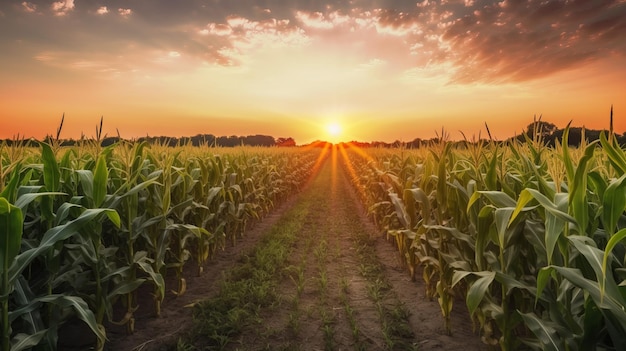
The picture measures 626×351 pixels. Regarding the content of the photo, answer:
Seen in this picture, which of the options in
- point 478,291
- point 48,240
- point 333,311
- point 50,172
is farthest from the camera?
point 333,311

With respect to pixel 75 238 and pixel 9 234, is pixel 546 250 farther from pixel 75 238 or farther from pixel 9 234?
pixel 75 238

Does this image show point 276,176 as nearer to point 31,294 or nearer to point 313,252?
point 313,252

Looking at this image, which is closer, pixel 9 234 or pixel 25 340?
pixel 9 234

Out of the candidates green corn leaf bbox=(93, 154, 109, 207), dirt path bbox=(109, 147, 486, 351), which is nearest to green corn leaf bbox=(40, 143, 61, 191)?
green corn leaf bbox=(93, 154, 109, 207)

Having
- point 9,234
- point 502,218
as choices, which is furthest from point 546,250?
point 9,234

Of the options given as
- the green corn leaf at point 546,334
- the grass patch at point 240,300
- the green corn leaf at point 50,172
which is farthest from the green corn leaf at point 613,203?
the green corn leaf at point 50,172

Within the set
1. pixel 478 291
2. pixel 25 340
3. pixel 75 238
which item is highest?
pixel 75 238

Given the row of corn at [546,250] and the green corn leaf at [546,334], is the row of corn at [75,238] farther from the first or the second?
the green corn leaf at [546,334]

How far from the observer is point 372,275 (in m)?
6.61

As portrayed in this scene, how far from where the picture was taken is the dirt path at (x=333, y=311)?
4.21m

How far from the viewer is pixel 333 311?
16.8 feet

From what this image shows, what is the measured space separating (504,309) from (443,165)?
1.90 metres

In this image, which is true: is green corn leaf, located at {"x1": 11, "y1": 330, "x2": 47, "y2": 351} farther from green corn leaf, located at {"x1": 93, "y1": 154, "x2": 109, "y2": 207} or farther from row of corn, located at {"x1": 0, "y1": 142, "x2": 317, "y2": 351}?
green corn leaf, located at {"x1": 93, "y1": 154, "x2": 109, "y2": 207}

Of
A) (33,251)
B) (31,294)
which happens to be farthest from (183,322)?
(33,251)
